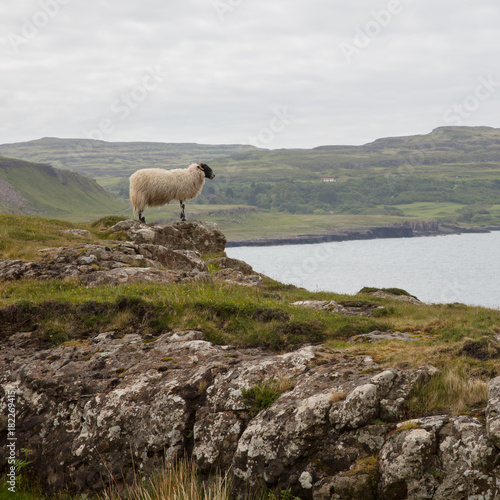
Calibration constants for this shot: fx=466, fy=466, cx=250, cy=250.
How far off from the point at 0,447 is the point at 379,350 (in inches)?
320

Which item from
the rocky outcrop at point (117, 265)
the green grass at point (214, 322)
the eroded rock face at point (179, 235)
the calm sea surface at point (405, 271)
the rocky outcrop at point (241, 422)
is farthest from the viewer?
the calm sea surface at point (405, 271)

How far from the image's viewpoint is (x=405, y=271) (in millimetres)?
141750

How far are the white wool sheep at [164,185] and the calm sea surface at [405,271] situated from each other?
51558 mm

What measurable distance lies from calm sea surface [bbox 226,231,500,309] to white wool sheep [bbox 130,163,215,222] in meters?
51.6

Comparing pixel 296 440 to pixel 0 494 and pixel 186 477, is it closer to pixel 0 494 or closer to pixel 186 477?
pixel 186 477

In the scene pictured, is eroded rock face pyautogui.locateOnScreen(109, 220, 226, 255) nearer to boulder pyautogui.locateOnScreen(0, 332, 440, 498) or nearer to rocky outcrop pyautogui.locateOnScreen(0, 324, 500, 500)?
rocky outcrop pyautogui.locateOnScreen(0, 324, 500, 500)

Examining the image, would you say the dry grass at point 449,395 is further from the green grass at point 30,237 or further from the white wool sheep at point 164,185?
the white wool sheep at point 164,185

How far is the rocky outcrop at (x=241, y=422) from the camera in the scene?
6496 millimetres

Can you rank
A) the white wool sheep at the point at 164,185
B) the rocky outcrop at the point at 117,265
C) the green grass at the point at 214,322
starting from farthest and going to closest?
the white wool sheep at the point at 164,185 < the rocky outcrop at the point at 117,265 < the green grass at the point at 214,322

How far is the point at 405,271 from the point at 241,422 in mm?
141724

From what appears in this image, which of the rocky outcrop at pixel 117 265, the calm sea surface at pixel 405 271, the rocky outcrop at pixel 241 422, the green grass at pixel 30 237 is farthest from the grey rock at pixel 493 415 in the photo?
the calm sea surface at pixel 405 271

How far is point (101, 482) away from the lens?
27.5 feet

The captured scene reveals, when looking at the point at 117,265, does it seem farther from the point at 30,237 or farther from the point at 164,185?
the point at 164,185

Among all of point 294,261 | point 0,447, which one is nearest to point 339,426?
point 0,447
